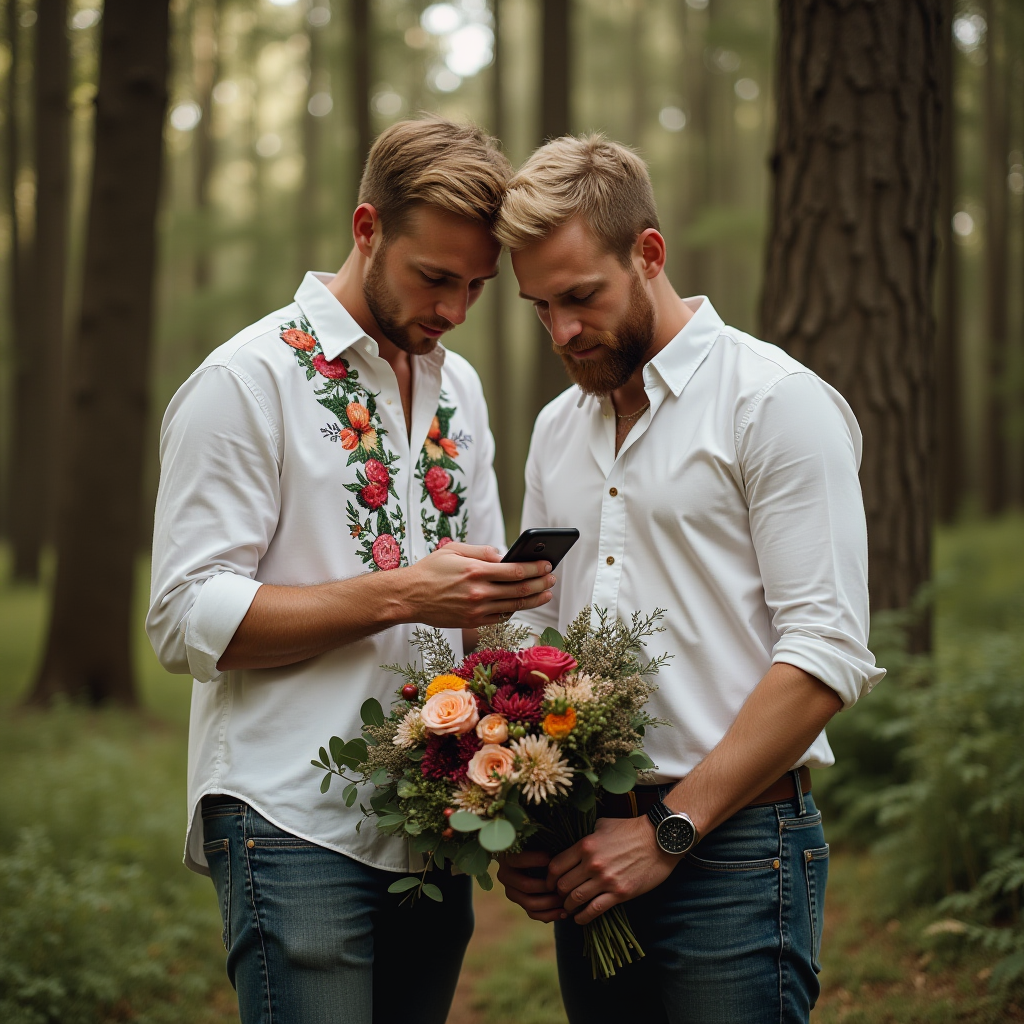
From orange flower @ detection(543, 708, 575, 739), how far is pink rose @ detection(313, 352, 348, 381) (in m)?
1.13

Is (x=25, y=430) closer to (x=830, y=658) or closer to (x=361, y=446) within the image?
(x=361, y=446)

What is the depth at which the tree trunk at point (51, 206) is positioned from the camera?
43.1 ft

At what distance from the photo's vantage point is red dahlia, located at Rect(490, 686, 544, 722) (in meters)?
2.12

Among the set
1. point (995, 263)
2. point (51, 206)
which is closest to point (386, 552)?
point (51, 206)

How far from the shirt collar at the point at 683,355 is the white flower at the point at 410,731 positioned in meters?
1.06

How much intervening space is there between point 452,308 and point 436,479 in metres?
0.50

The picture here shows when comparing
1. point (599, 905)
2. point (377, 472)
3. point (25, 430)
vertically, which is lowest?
point (25, 430)

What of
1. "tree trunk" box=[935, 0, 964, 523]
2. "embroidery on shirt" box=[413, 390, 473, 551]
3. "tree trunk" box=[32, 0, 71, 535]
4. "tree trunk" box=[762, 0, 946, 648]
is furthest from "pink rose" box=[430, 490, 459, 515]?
"tree trunk" box=[935, 0, 964, 523]

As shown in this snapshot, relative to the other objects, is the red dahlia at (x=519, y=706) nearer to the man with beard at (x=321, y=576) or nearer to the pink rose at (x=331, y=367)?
the man with beard at (x=321, y=576)

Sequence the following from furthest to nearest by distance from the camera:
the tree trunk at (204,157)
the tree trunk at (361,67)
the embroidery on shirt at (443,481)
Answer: the tree trunk at (204,157), the tree trunk at (361,67), the embroidery on shirt at (443,481)

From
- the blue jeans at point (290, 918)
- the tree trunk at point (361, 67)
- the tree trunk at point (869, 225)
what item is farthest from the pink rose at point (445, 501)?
the tree trunk at point (361, 67)

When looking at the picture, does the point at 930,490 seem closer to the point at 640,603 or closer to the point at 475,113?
the point at 640,603

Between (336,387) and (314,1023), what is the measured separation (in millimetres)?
1599

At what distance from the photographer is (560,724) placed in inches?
81.4
